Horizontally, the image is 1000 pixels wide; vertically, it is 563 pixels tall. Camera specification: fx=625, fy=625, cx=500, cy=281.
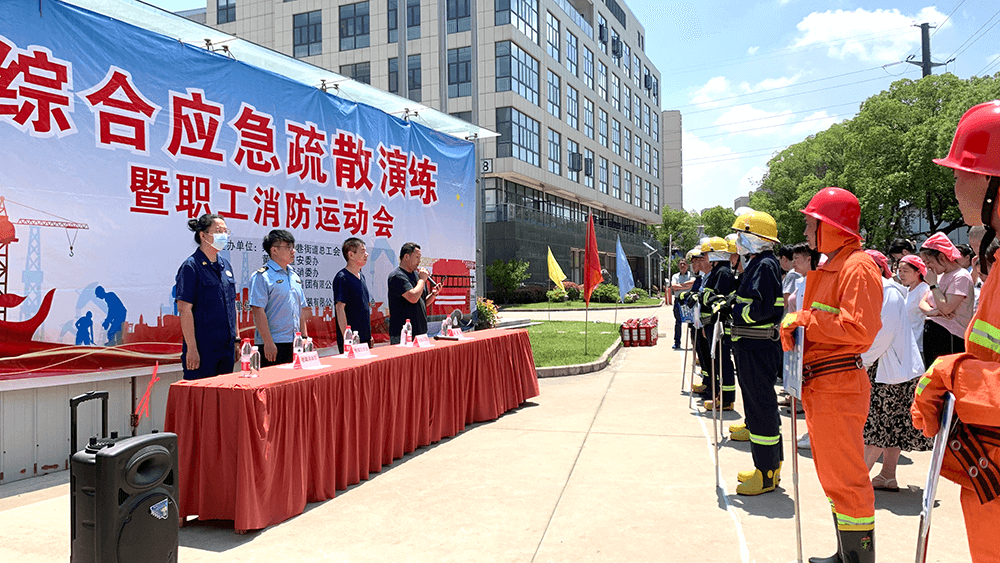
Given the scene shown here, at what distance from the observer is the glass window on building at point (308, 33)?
125 feet

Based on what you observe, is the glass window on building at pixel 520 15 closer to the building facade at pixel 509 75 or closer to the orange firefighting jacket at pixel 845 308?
the building facade at pixel 509 75

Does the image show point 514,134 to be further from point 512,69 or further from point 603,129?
point 603,129

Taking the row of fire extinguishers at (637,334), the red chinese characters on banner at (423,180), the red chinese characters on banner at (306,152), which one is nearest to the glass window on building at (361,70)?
the row of fire extinguishers at (637,334)

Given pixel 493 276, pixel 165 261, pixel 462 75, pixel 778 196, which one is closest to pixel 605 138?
pixel 778 196

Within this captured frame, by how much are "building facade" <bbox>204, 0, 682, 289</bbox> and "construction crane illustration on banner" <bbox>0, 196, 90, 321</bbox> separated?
2503 cm

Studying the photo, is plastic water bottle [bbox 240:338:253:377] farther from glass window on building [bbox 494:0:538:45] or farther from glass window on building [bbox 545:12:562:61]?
glass window on building [bbox 545:12:562:61]

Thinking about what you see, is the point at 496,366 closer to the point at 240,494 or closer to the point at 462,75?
the point at 240,494

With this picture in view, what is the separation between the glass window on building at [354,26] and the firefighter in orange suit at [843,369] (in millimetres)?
37614

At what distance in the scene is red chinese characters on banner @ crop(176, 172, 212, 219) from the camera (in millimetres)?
6211

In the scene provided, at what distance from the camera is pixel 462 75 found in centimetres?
3569

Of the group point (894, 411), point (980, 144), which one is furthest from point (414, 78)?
point (980, 144)

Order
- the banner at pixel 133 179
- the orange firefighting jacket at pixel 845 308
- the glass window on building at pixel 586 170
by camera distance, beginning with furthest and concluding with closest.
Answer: the glass window on building at pixel 586 170 → the banner at pixel 133 179 → the orange firefighting jacket at pixel 845 308

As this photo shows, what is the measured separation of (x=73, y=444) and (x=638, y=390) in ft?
25.0

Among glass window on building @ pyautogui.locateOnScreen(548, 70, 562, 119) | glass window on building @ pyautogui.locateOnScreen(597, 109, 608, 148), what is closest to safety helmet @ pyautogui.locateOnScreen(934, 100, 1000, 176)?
glass window on building @ pyautogui.locateOnScreen(548, 70, 562, 119)
